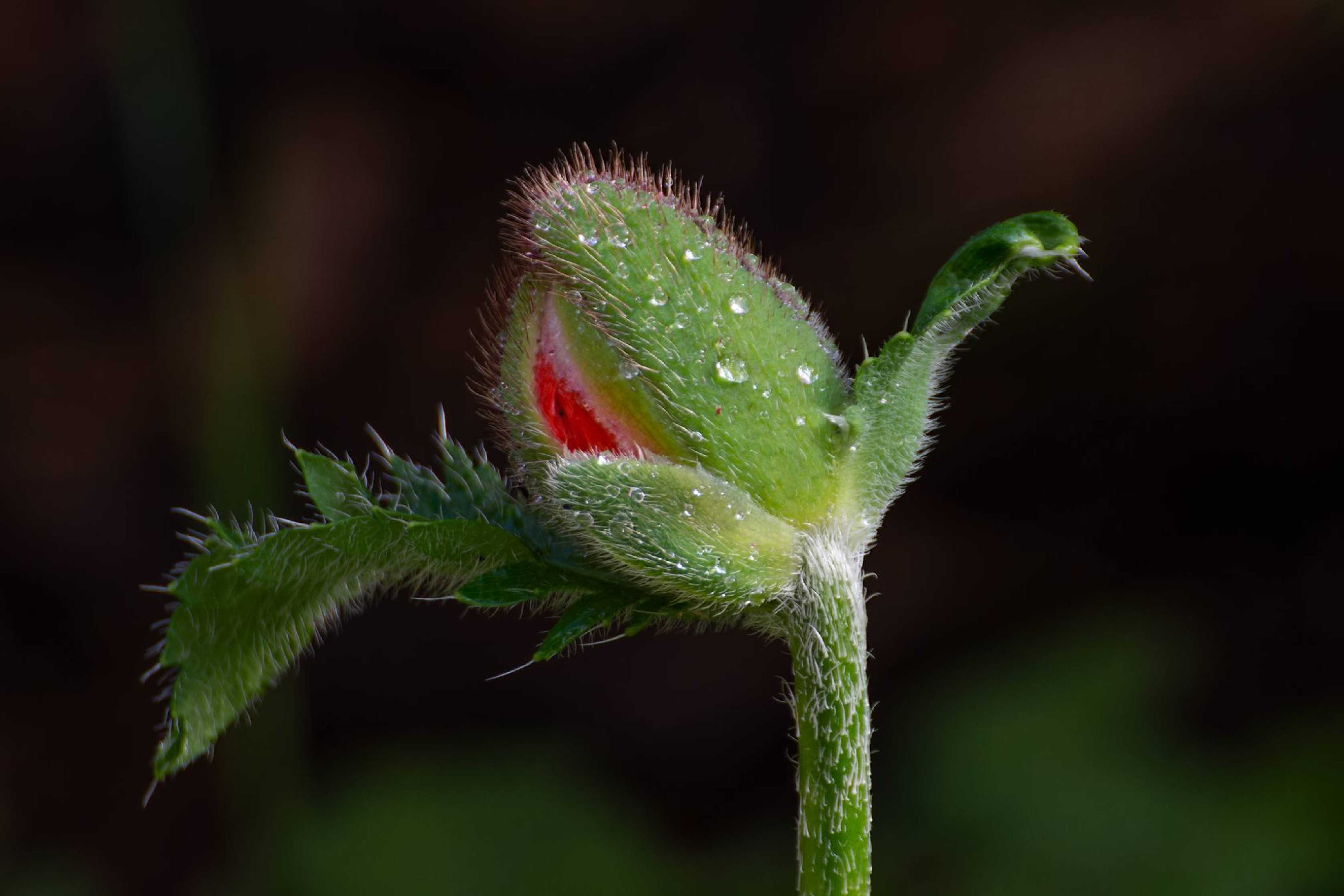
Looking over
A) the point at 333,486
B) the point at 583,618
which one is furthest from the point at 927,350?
the point at 333,486

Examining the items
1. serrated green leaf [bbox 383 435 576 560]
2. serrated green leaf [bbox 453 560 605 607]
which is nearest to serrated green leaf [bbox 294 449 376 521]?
serrated green leaf [bbox 383 435 576 560]

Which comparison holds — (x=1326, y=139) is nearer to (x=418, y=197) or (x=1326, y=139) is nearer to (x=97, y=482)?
(x=418, y=197)

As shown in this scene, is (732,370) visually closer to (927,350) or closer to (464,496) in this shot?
(927,350)

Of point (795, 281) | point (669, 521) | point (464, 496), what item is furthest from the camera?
point (795, 281)

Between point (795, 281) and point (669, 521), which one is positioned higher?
point (795, 281)

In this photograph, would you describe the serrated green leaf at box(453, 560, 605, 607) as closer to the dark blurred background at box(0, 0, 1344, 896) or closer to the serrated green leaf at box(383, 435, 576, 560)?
the serrated green leaf at box(383, 435, 576, 560)

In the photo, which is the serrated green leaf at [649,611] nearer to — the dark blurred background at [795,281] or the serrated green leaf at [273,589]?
the serrated green leaf at [273,589]
